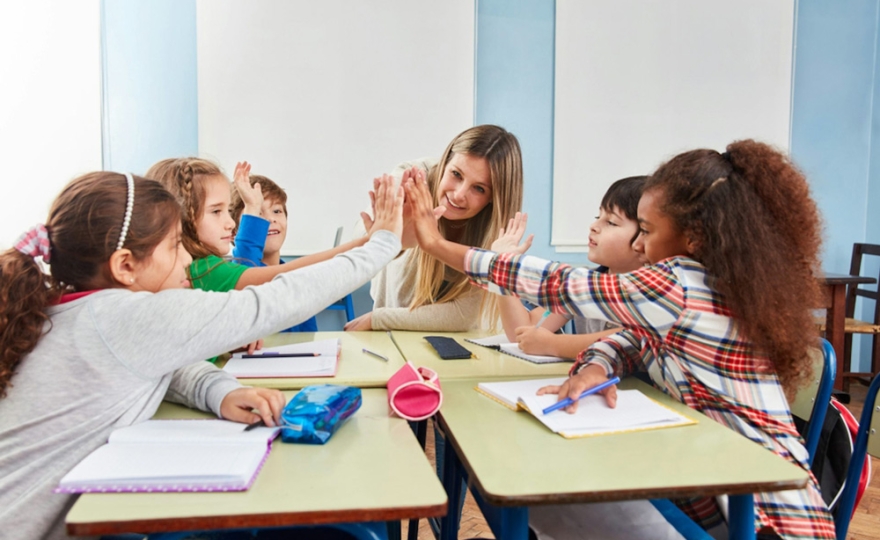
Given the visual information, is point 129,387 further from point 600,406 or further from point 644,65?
point 644,65

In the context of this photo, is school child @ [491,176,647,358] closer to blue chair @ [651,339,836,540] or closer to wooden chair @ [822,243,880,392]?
blue chair @ [651,339,836,540]

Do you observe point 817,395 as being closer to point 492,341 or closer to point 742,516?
point 742,516

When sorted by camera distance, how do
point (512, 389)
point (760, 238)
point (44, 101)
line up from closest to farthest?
1. point (760, 238)
2. point (512, 389)
3. point (44, 101)

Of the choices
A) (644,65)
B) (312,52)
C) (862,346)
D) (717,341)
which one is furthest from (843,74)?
(717,341)

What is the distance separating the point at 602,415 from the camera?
1.09 meters

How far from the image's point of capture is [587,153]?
377 centimetres

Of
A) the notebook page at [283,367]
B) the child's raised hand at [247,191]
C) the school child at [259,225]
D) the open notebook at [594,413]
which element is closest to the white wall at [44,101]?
the school child at [259,225]

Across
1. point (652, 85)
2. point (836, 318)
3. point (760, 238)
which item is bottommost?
point (836, 318)

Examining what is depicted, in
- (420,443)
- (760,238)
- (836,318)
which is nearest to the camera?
(760,238)

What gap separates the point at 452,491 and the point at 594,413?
0.47m

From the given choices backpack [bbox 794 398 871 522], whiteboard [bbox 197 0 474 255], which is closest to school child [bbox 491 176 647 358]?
backpack [bbox 794 398 871 522]

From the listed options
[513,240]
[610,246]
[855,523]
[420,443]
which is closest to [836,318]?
[855,523]

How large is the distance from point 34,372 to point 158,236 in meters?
0.29

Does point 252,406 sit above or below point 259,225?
below
